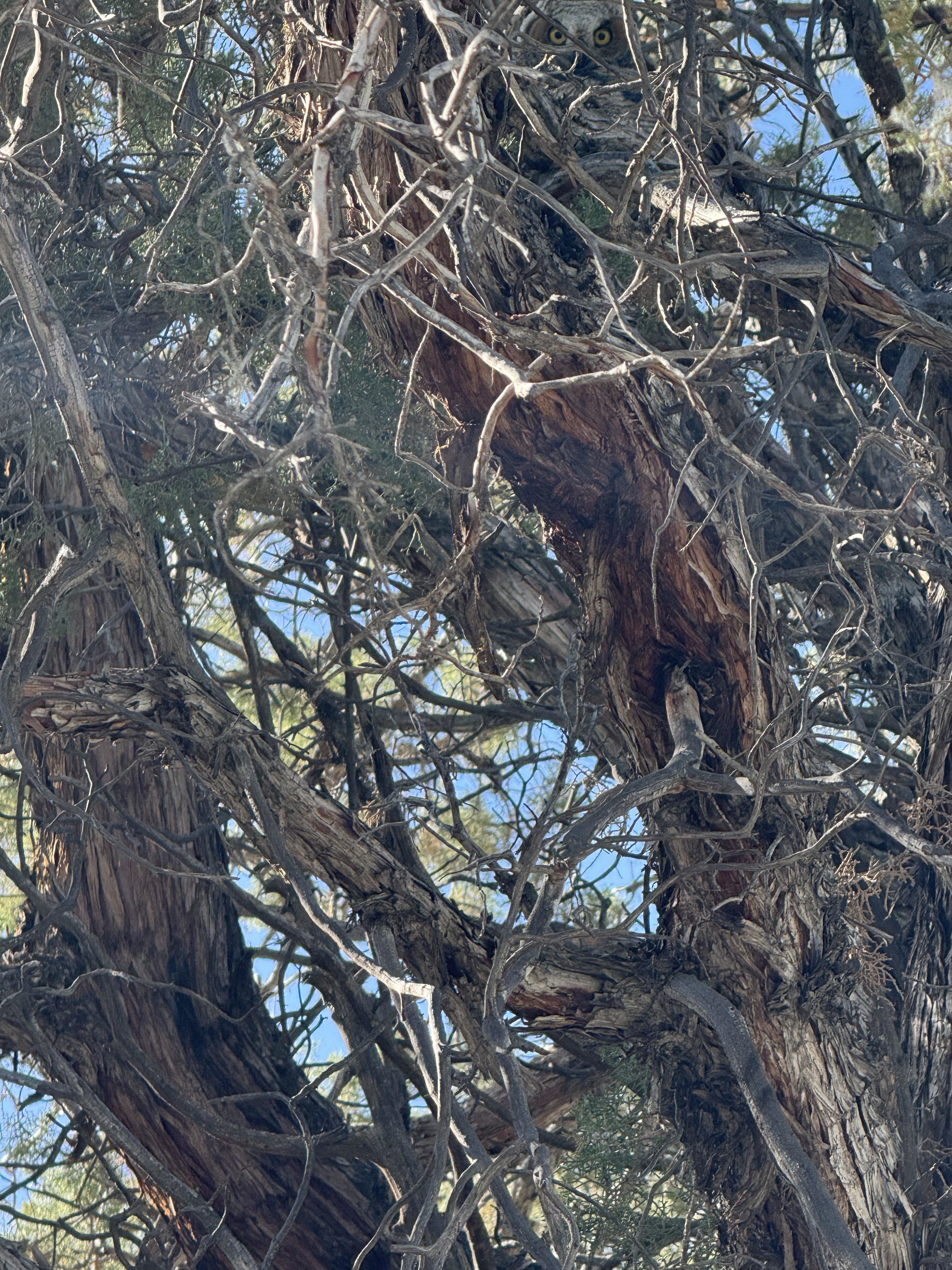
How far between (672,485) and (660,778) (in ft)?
1.84

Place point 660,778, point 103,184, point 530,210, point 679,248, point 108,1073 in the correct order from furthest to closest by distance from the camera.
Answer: point 103,184, point 108,1073, point 530,210, point 660,778, point 679,248

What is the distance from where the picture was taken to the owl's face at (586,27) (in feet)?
9.00

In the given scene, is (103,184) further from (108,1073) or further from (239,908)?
(108,1073)

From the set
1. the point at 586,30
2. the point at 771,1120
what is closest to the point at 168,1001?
the point at 771,1120

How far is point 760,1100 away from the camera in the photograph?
82.3 inches

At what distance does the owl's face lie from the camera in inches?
108

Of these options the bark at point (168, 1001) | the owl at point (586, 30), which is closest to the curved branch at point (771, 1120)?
the bark at point (168, 1001)

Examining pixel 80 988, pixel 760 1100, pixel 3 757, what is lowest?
pixel 760 1100

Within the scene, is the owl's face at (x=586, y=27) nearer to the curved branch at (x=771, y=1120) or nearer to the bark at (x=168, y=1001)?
the bark at (x=168, y=1001)

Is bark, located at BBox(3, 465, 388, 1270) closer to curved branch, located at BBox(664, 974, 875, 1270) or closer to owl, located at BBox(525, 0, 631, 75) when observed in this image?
curved branch, located at BBox(664, 974, 875, 1270)

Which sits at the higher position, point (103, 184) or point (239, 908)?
point (103, 184)

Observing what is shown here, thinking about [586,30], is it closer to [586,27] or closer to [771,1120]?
[586,27]

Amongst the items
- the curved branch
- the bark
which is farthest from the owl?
the curved branch

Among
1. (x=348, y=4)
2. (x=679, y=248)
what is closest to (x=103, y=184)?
(x=348, y=4)
